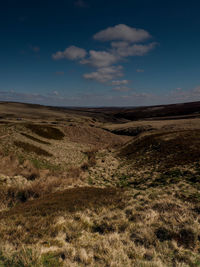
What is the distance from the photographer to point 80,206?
8.20 m

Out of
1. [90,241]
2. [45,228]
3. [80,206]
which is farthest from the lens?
[80,206]

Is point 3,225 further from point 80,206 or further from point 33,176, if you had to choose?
point 33,176

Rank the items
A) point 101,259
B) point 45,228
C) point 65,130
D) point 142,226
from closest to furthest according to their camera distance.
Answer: point 101,259
point 45,228
point 142,226
point 65,130

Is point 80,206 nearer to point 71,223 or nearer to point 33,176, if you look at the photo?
point 71,223

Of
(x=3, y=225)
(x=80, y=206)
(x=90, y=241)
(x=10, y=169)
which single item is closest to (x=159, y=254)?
(x=90, y=241)

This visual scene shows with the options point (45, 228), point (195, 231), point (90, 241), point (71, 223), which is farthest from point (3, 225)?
point (195, 231)

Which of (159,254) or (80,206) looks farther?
(80,206)

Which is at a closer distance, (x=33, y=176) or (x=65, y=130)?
(x=33, y=176)

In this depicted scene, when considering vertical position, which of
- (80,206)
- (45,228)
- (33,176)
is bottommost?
(33,176)

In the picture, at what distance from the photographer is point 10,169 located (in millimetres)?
16234

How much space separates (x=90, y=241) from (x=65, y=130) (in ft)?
157

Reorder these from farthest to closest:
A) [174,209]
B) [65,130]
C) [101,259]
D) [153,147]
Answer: [65,130], [153,147], [174,209], [101,259]

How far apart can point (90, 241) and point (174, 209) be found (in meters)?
4.74

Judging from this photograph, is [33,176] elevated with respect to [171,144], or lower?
lower
